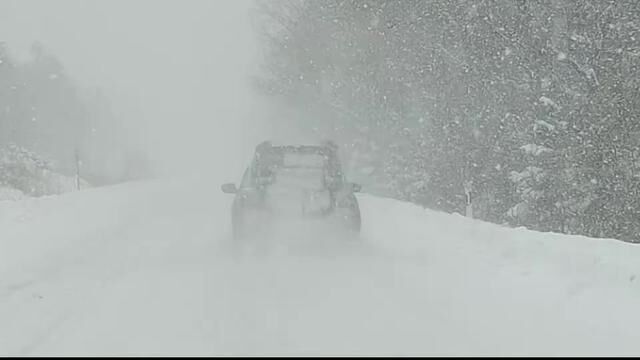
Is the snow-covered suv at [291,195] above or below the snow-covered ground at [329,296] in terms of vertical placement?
above

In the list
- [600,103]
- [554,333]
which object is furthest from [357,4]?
[554,333]

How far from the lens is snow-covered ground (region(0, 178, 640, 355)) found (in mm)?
6172

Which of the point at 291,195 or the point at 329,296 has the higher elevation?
the point at 291,195

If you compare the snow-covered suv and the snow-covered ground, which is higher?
the snow-covered suv

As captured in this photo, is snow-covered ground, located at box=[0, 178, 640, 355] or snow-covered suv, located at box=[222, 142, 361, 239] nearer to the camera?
snow-covered ground, located at box=[0, 178, 640, 355]

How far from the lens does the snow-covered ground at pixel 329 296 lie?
6172 millimetres

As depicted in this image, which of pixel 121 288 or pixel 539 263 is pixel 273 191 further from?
pixel 539 263

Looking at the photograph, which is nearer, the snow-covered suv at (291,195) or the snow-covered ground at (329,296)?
the snow-covered ground at (329,296)

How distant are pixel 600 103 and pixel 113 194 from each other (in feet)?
49.6

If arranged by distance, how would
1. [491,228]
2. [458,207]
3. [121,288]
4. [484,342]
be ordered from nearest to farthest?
[484,342]
[121,288]
[491,228]
[458,207]

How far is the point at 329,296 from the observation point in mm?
8109

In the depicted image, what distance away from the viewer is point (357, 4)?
2745cm

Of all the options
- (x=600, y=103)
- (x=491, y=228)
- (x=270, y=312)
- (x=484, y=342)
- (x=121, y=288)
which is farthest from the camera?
(x=600, y=103)

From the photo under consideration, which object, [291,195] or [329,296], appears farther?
[291,195]
